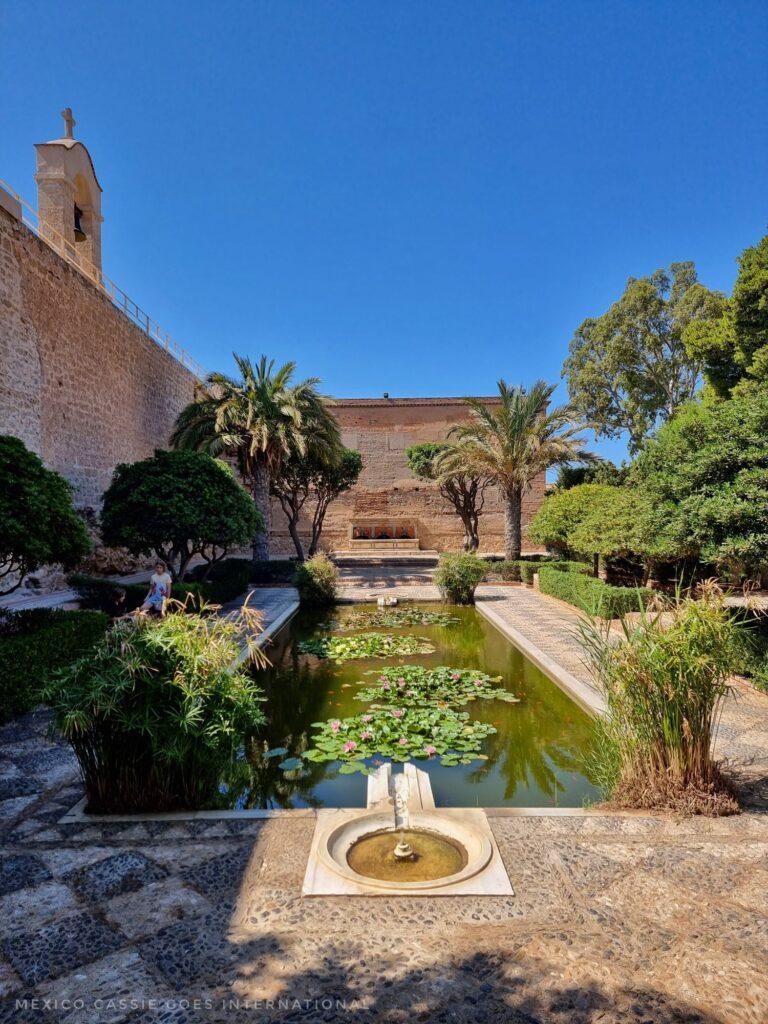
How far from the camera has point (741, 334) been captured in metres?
14.6

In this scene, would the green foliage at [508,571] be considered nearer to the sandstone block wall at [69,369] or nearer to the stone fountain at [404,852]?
the sandstone block wall at [69,369]

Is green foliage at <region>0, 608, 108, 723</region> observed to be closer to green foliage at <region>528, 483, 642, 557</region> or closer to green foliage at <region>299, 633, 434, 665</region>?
green foliage at <region>299, 633, 434, 665</region>

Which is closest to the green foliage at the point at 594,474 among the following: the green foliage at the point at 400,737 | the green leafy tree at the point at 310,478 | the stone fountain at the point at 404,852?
the green leafy tree at the point at 310,478

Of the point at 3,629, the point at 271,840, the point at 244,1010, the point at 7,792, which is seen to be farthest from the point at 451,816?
the point at 3,629

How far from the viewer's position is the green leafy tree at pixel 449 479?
66.4 feet

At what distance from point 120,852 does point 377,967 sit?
5.38 feet

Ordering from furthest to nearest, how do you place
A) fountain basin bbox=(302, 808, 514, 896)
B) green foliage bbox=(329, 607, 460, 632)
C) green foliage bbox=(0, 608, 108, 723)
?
green foliage bbox=(329, 607, 460, 632)
green foliage bbox=(0, 608, 108, 723)
fountain basin bbox=(302, 808, 514, 896)

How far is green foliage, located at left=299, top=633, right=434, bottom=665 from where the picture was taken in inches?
346

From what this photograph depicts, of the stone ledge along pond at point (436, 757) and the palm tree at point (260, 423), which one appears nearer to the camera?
the stone ledge along pond at point (436, 757)

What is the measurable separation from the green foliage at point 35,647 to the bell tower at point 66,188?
33.8 feet

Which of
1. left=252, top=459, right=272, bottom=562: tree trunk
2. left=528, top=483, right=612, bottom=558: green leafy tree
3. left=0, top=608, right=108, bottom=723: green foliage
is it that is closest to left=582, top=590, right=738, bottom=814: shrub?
left=0, top=608, right=108, bottom=723: green foliage

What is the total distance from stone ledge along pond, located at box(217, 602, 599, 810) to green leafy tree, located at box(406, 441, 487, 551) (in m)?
11.2

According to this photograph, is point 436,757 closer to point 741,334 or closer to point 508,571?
point 508,571

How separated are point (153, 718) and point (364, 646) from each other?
584 cm
